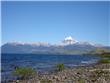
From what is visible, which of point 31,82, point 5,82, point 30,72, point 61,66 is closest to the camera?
point 31,82

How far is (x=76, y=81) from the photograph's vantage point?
71.5 feet

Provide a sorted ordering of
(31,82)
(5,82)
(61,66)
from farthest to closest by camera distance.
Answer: (61,66), (5,82), (31,82)

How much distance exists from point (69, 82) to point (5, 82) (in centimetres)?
679

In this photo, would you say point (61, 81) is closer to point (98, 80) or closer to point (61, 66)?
point (98, 80)

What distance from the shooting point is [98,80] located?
21688mm

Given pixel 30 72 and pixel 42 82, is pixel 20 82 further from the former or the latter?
pixel 30 72

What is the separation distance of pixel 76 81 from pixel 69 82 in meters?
0.53

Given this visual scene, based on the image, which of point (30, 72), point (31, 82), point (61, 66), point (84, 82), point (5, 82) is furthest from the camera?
point (61, 66)

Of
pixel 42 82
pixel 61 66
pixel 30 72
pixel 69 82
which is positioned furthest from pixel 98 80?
pixel 61 66

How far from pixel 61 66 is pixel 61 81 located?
13159 mm

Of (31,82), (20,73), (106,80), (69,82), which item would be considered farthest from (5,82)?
(106,80)

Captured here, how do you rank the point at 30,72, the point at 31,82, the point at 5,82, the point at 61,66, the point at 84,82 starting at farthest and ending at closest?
the point at 61,66
the point at 30,72
the point at 5,82
the point at 31,82
the point at 84,82

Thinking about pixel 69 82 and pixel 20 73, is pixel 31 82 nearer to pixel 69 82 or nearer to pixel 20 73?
pixel 69 82

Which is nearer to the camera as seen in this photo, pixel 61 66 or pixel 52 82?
pixel 52 82
